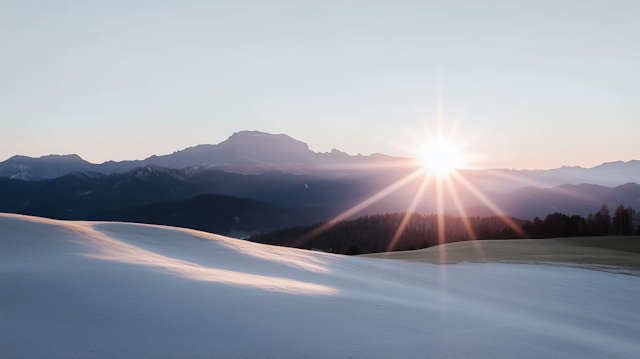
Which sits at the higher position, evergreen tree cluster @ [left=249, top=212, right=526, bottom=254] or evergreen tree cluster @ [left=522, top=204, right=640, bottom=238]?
evergreen tree cluster @ [left=522, top=204, right=640, bottom=238]

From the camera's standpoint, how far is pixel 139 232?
1831 centimetres

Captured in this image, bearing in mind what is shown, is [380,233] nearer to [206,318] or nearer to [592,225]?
[592,225]

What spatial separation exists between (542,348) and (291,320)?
19.6ft

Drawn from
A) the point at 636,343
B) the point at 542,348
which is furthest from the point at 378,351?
the point at 636,343

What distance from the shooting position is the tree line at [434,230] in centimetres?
8206

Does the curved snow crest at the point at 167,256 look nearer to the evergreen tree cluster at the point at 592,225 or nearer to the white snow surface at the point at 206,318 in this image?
the white snow surface at the point at 206,318

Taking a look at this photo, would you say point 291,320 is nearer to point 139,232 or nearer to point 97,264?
point 97,264

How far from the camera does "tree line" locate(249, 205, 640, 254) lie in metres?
82.1

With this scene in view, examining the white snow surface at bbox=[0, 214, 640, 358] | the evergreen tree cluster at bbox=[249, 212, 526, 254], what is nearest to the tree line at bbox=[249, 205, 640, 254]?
the evergreen tree cluster at bbox=[249, 212, 526, 254]

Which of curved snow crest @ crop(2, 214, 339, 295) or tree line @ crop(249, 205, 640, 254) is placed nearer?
curved snow crest @ crop(2, 214, 339, 295)

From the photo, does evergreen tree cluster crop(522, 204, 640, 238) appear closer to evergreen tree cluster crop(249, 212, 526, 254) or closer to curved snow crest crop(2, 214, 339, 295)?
evergreen tree cluster crop(249, 212, 526, 254)

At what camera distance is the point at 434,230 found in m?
148

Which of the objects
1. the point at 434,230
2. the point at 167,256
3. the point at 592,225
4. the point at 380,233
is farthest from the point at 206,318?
the point at 434,230

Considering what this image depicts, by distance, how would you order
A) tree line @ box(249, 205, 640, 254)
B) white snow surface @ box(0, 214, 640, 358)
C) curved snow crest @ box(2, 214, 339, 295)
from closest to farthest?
white snow surface @ box(0, 214, 640, 358)
curved snow crest @ box(2, 214, 339, 295)
tree line @ box(249, 205, 640, 254)
